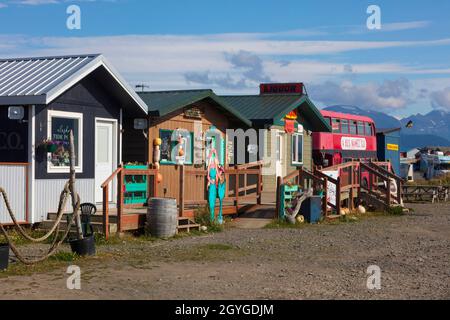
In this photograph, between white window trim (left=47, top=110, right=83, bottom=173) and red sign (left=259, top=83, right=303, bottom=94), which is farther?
red sign (left=259, top=83, right=303, bottom=94)

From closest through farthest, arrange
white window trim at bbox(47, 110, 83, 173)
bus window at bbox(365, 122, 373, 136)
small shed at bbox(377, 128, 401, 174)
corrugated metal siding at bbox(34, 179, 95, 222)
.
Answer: corrugated metal siding at bbox(34, 179, 95, 222) → white window trim at bbox(47, 110, 83, 173) → bus window at bbox(365, 122, 373, 136) → small shed at bbox(377, 128, 401, 174)

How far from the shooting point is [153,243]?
14203 millimetres

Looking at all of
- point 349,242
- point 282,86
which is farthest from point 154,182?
point 282,86

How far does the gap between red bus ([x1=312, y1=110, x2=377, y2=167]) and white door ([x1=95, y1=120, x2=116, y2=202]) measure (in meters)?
13.2

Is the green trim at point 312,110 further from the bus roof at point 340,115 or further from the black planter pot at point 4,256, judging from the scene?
the black planter pot at point 4,256

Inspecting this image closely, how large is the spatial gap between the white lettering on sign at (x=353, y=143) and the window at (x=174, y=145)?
12.3m

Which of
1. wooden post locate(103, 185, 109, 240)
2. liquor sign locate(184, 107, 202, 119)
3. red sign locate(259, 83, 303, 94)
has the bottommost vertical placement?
wooden post locate(103, 185, 109, 240)

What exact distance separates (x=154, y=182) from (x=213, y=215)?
1663mm

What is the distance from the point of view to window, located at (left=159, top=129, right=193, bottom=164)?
62.7 feet

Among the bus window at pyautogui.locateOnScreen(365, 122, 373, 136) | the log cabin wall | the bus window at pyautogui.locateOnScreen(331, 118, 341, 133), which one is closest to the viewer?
the log cabin wall

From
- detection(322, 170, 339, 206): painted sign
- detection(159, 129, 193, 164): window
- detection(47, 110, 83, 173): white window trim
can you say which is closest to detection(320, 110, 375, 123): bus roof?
detection(322, 170, 339, 206): painted sign

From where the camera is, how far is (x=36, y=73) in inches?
630

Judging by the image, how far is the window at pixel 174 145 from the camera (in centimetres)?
1912

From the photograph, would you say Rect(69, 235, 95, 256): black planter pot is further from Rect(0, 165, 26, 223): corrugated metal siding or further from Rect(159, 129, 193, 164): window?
Rect(159, 129, 193, 164): window
